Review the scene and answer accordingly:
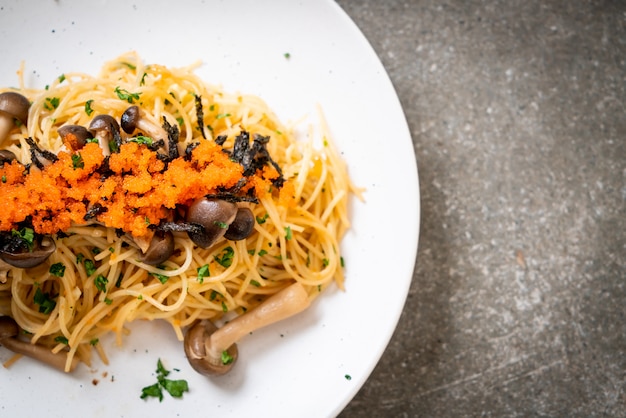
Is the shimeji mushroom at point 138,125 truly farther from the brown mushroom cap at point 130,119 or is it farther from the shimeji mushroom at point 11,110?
the shimeji mushroom at point 11,110

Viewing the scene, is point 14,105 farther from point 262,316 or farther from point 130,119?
point 262,316

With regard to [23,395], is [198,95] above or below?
above

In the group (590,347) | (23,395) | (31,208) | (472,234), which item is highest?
(31,208)

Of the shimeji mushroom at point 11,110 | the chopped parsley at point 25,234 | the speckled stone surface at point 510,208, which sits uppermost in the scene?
the shimeji mushroom at point 11,110

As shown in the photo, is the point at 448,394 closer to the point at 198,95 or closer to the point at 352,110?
the point at 352,110

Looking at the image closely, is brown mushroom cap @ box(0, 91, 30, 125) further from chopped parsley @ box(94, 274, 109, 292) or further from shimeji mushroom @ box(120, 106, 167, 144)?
chopped parsley @ box(94, 274, 109, 292)

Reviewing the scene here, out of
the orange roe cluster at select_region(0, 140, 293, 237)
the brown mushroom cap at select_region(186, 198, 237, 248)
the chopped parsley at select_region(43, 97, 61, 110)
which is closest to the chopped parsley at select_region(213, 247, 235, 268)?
the brown mushroom cap at select_region(186, 198, 237, 248)

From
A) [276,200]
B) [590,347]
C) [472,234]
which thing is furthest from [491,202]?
[276,200]

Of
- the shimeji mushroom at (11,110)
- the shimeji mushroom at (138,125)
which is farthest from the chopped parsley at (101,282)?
the shimeji mushroom at (11,110)
